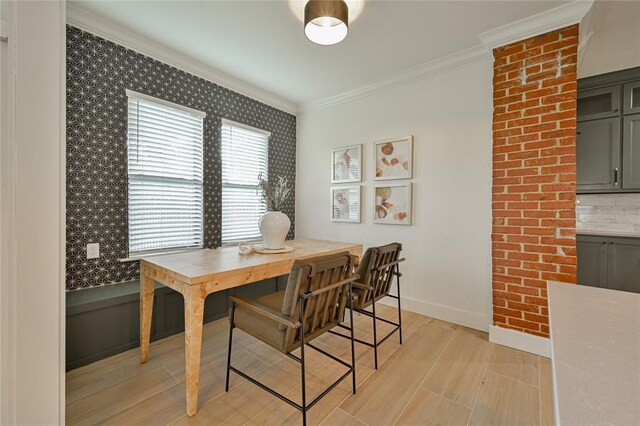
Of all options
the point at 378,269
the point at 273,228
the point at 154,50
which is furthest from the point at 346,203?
the point at 154,50

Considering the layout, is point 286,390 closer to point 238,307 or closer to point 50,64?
point 238,307

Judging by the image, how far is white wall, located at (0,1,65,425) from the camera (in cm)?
97

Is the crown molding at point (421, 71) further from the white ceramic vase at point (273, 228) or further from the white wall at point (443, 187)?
the white ceramic vase at point (273, 228)

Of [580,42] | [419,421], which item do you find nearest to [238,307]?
[419,421]

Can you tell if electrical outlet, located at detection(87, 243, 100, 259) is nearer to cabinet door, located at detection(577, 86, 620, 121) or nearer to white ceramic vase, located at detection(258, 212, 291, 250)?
white ceramic vase, located at detection(258, 212, 291, 250)

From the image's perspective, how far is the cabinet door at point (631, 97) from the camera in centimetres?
298

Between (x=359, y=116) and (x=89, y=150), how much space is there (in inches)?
111

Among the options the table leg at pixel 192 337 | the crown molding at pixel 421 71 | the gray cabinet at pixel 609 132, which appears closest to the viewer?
the table leg at pixel 192 337

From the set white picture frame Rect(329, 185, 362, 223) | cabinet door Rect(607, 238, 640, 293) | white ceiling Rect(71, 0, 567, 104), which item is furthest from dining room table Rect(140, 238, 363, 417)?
cabinet door Rect(607, 238, 640, 293)

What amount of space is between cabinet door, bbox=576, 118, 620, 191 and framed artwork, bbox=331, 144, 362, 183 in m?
2.62

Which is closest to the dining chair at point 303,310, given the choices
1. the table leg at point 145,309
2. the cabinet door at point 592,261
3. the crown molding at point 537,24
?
the table leg at point 145,309

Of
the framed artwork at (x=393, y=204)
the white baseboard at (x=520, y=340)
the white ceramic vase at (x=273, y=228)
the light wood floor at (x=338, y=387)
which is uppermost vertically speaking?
the framed artwork at (x=393, y=204)

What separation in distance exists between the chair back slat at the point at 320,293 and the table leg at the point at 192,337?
545 millimetres

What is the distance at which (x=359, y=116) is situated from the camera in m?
3.54
